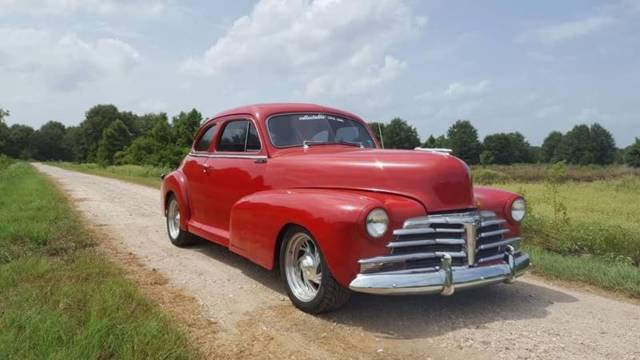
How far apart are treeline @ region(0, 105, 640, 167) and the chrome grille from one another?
32.3 metres

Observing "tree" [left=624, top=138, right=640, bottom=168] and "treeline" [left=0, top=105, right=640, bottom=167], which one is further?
"tree" [left=624, top=138, right=640, bottom=168]

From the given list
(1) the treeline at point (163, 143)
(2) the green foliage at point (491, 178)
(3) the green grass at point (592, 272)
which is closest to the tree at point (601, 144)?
(1) the treeline at point (163, 143)

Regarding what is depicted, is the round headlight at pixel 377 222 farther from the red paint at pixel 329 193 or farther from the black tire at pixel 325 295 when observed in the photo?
the black tire at pixel 325 295

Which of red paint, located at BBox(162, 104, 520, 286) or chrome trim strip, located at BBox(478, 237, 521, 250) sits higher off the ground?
red paint, located at BBox(162, 104, 520, 286)

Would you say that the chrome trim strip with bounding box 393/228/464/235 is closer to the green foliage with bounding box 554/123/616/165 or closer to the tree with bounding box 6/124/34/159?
the green foliage with bounding box 554/123/616/165

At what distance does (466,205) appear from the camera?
469 centimetres

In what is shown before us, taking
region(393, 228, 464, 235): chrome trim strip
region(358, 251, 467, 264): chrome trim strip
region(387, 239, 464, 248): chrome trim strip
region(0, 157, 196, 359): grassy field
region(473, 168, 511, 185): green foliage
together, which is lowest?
region(473, 168, 511, 185): green foliage

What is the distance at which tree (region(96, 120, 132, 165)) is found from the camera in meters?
77.3

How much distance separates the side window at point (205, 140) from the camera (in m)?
7.17

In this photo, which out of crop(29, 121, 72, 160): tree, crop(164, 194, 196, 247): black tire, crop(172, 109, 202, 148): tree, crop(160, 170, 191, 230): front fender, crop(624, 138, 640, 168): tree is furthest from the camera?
crop(29, 121, 72, 160): tree

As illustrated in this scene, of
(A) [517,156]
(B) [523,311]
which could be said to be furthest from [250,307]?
(A) [517,156]

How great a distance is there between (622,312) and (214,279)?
402 cm

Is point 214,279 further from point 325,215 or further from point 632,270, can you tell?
point 632,270

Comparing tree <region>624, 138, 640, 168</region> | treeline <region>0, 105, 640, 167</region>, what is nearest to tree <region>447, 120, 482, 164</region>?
treeline <region>0, 105, 640, 167</region>
